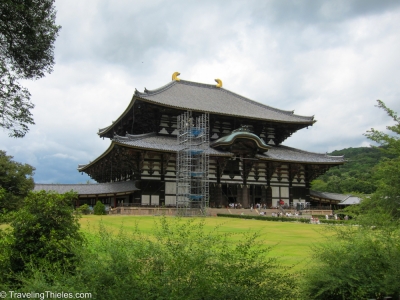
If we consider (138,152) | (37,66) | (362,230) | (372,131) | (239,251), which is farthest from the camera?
(138,152)

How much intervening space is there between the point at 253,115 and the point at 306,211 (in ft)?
45.3

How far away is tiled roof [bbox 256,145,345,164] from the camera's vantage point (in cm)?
4275

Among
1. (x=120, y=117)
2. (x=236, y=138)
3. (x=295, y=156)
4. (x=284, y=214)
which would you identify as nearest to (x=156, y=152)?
(x=236, y=138)

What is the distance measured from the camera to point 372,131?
408 inches

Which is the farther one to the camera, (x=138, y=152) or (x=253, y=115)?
(x=253, y=115)

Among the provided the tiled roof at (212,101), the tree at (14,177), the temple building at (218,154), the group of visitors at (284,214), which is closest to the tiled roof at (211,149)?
the temple building at (218,154)

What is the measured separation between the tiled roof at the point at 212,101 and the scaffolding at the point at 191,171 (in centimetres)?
398

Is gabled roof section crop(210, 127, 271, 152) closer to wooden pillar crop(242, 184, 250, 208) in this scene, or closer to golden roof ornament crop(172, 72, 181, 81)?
wooden pillar crop(242, 184, 250, 208)

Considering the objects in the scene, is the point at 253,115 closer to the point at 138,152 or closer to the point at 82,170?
the point at 138,152

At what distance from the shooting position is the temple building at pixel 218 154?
3775 centimetres

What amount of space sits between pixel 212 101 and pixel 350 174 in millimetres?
50554

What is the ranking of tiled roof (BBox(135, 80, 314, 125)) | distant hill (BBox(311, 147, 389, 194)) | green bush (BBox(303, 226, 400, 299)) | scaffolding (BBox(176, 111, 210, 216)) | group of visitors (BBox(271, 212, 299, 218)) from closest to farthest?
green bush (BBox(303, 226, 400, 299)) < scaffolding (BBox(176, 111, 210, 216)) < group of visitors (BBox(271, 212, 299, 218)) < tiled roof (BBox(135, 80, 314, 125)) < distant hill (BBox(311, 147, 389, 194))

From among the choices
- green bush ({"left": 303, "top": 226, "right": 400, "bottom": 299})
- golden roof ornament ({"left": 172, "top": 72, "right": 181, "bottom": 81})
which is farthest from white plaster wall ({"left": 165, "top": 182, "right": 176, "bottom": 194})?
green bush ({"left": 303, "top": 226, "right": 400, "bottom": 299})

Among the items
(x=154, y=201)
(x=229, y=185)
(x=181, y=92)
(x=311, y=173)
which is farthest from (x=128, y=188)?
(x=311, y=173)
